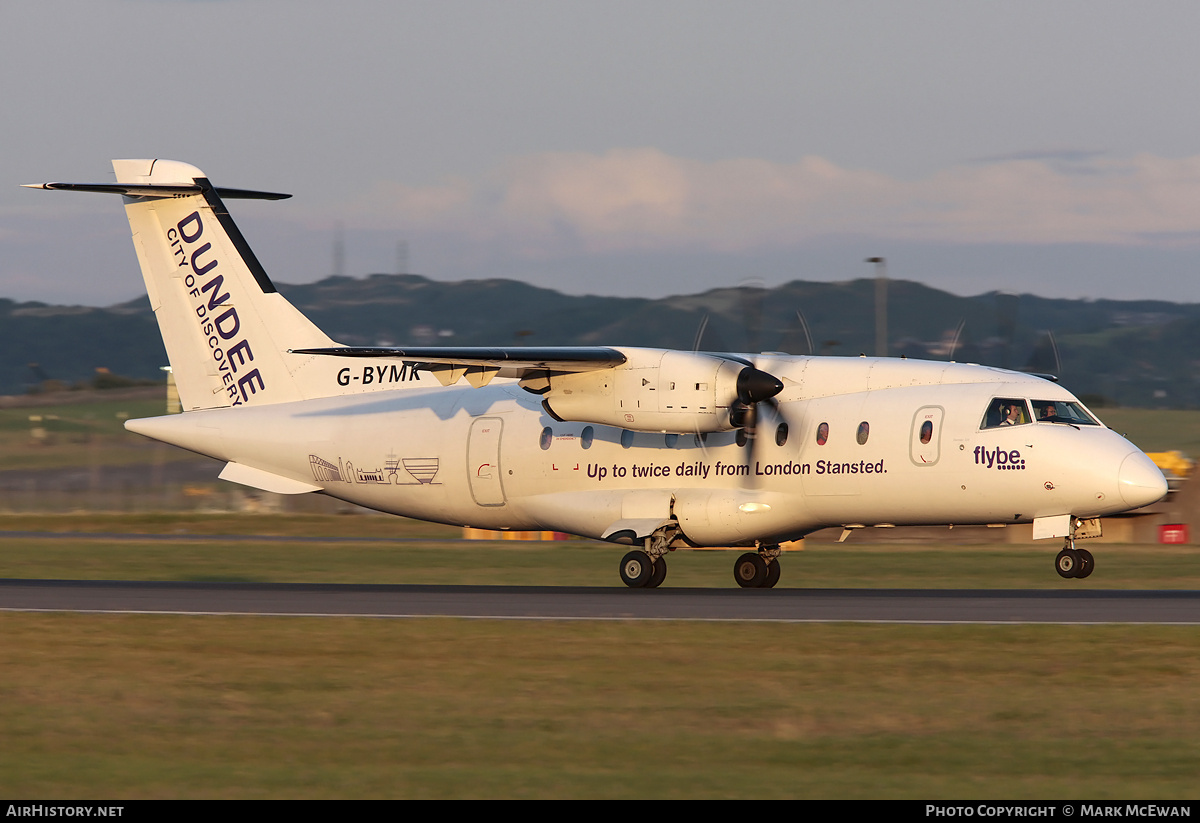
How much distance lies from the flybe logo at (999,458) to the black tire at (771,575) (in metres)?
4.65

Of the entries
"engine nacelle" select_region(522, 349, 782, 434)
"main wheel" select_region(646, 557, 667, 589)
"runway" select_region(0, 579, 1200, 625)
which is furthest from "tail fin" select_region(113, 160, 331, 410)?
"main wheel" select_region(646, 557, 667, 589)

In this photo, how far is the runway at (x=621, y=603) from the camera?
61.3ft

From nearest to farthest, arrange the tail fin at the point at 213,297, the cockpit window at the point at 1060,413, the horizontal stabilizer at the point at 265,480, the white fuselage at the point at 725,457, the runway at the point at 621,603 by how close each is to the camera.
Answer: the runway at the point at 621,603 < the white fuselage at the point at 725,457 < the cockpit window at the point at 1060,413 < the horizontal stabilizer at the point at 265,480 < the tail fin at the point at 213,297

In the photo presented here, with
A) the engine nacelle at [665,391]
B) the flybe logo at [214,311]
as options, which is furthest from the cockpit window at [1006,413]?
the flybe logo at [214,311]

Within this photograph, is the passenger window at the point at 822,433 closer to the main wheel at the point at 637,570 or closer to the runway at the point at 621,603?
the runway at the point at 621,603

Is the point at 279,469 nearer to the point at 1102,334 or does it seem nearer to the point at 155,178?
the point at 155,178

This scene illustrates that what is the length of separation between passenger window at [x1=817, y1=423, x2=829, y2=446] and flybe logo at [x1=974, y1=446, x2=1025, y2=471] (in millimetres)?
2493

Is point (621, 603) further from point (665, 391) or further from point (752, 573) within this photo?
point (752, 573)

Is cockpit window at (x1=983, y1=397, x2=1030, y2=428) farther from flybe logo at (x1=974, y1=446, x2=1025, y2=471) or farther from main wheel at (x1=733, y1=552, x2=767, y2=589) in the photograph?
main wheel at (x1=733, y1=552, x2=767, y2=589)

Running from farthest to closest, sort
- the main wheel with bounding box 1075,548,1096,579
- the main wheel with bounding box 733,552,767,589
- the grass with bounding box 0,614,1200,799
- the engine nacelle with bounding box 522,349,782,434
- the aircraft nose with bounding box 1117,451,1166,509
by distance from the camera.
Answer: the main wheel with bounding box 733,552,767,589 < the engine nacelle with bounding box 522,349,782,434 < the main wheel with bounding box 1075,548,1096,579 < the aircraft nose with bounding box 1117,451,1166,509 < the grass with bounding box 0,614,1200,799

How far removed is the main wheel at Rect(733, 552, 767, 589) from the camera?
82.3ft

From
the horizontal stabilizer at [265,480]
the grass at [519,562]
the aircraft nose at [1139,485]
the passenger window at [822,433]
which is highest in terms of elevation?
the passenger window at [822,433]

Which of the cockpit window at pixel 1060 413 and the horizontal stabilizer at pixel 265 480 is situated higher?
the cockpit window at pixel 1060 413

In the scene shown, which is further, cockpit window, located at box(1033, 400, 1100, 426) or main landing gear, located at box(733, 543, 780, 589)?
main landing gear, located at box(733, 543, 780, 589)
